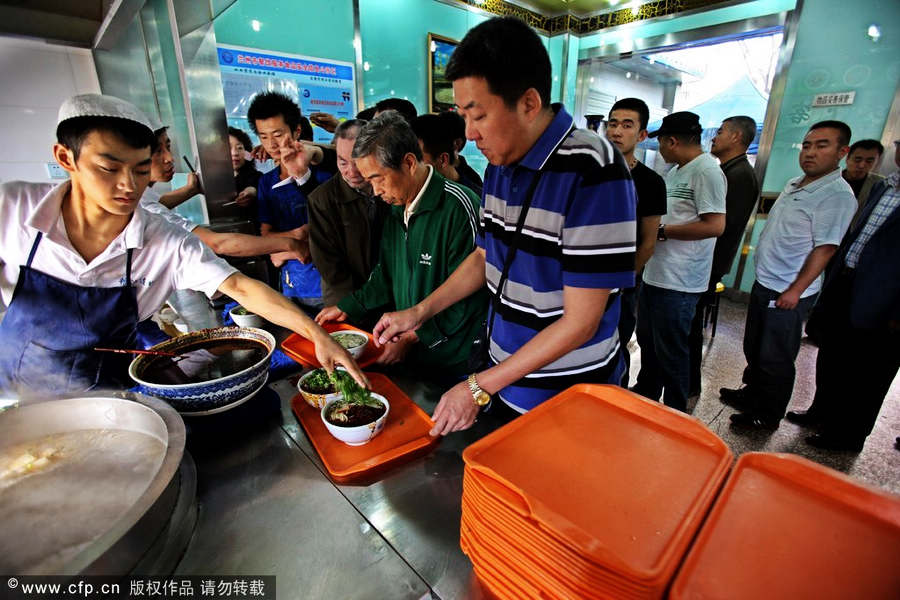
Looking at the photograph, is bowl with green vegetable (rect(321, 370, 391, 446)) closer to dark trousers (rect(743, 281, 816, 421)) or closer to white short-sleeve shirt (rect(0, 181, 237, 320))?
white short-sleeve shirt (rect(0, 181, 237, 320))

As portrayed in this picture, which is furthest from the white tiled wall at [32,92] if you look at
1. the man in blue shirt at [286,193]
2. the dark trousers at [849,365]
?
the dark trousers at [849,365]

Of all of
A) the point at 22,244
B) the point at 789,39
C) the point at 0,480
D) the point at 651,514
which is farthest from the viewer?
the point at 789,39

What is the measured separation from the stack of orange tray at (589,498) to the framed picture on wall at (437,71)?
549 centimetres

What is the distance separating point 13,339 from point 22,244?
342mm

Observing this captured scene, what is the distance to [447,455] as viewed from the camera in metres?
1.18

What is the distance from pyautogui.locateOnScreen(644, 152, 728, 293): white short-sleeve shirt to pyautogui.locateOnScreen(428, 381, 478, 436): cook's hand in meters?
2.52

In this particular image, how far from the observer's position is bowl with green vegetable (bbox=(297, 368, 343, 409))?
1311mm

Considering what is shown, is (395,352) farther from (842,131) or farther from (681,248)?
(842,131)

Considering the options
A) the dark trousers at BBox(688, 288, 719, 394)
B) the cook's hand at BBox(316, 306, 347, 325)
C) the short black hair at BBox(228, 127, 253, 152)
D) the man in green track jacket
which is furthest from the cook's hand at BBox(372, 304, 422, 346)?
the short black hair at BBox(228, 127, 253, 152)

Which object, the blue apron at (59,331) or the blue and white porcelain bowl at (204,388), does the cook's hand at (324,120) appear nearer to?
the blue apron at (59,331)

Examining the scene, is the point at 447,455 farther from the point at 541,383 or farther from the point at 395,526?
the point at 541,383

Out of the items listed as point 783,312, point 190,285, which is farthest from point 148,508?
point 783,312

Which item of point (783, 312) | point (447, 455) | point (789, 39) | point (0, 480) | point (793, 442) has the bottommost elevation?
point (793, 442)

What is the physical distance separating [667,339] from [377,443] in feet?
8.80
